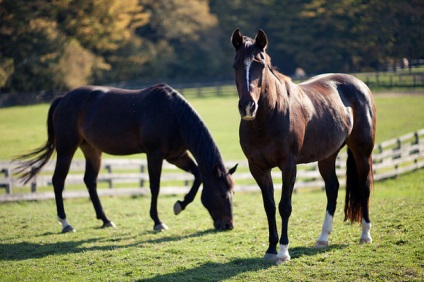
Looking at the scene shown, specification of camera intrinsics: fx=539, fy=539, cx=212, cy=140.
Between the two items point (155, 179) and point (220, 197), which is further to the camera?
point (155, 179)

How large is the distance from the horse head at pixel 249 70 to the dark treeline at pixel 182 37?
10296 mm

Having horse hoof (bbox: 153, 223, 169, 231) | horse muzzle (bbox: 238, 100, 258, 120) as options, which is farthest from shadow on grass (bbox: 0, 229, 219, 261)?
horse muzzle (bbox: 238, 100, 258, 120)

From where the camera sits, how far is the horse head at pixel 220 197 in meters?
8.01

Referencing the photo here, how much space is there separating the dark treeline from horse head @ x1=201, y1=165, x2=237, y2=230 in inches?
341

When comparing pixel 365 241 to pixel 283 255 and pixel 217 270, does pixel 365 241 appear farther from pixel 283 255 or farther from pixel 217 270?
pixel 217 270

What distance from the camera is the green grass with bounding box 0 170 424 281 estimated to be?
5.31m

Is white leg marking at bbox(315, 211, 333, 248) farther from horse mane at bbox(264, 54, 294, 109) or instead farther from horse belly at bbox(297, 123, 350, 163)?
horse mane at bbox(264, 54, 294, 109)

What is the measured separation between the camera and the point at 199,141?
8.19 metres

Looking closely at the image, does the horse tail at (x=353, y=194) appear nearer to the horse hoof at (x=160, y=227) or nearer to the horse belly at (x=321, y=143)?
the horse belly at (x=321, y=143)

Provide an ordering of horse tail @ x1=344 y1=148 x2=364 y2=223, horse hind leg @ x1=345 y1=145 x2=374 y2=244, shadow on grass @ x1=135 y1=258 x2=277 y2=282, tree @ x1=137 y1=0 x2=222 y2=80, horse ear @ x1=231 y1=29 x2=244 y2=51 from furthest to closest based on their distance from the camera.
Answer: tree @ x1=137 y1=0 x2=222 y2=80 < horse tail @ x1=344 y1=148 x2=364 y2=223 < horse hind leg @ x1=345 y1=145 x2=374 y2=244 < horse ear @ x1=231 y1=29 x2=244 y2=51 < shadow on grass @ x1=135 y1=258 x2=277 y2=282

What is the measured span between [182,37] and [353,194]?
45712mm

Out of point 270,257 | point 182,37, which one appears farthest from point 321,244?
point 182,37

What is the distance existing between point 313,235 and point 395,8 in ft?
33.4

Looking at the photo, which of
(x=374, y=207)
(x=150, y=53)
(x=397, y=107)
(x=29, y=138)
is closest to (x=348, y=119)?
(x=374, y=207)
